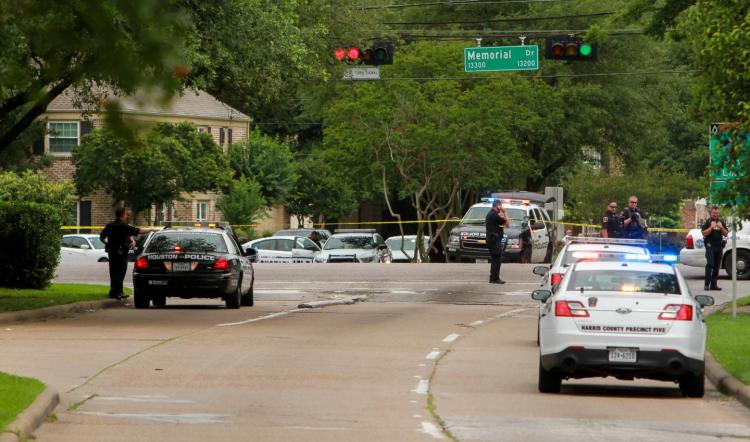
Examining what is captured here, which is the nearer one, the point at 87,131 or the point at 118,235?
the point at 118,235

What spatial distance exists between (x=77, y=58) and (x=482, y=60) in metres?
31.0

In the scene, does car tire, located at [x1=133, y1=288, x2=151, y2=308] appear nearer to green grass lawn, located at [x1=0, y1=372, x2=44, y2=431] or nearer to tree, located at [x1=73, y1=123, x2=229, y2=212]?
green grass lawn, located at [x1=0, y1=372, x2=44, y2=431]

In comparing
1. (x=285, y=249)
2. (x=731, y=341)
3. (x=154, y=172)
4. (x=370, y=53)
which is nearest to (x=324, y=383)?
Answer: (x=731, y=341)

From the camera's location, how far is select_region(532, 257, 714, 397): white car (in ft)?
48.1

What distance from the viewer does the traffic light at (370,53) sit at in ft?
112

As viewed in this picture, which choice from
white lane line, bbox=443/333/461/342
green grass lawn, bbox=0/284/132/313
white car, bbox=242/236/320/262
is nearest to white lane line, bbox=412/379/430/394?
white lane line, bbox=443/333/461/342

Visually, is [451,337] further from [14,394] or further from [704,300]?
[14,394]

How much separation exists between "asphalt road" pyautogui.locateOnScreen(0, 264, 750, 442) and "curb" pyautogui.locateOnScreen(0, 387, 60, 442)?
135 millimetres

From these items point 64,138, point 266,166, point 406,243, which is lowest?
point 406,243

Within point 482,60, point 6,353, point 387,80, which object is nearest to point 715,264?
point 482,60

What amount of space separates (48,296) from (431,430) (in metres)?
17.0

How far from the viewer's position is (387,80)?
5559 cm

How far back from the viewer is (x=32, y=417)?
11633 mm

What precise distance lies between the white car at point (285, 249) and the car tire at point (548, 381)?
3656 cm
